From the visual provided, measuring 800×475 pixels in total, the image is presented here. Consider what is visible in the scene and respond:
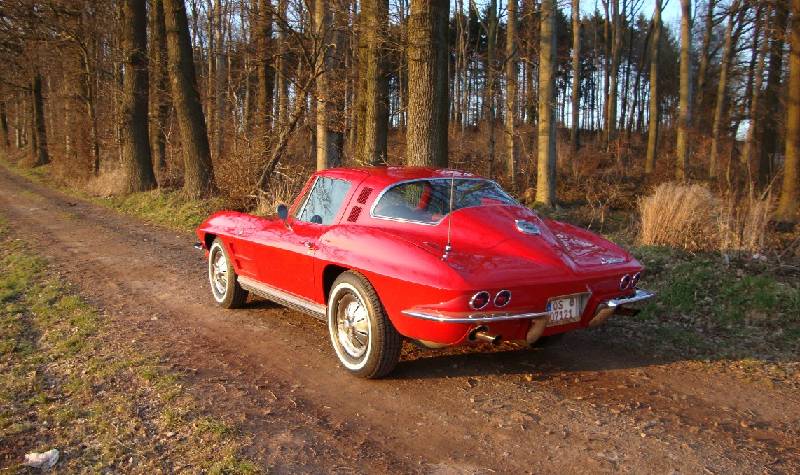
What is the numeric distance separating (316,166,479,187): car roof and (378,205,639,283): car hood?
58 centimetres

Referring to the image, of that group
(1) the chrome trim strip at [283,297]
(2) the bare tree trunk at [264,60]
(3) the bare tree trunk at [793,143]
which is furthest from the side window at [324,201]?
(3) the bare tree trunk at [793,143]

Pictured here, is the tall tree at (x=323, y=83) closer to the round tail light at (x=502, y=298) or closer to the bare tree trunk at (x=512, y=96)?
the bare tree trunk at (x=512, y=96)

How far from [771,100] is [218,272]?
17.8 meters

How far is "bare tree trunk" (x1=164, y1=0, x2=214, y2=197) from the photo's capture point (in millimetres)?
14758

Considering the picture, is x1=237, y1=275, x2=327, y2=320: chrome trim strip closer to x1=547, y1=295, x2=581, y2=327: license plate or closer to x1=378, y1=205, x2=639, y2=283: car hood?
x1=378, y1=205, x2=639, y2=283: car hood

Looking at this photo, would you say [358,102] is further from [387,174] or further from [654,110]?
[654,110]

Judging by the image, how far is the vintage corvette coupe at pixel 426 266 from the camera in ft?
12.4

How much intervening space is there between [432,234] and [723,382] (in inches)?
88.6

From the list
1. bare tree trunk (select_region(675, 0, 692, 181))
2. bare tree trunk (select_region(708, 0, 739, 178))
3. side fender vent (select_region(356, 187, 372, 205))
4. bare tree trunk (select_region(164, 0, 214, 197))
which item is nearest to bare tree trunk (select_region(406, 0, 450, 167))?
side fender vent (select_region(356, 187, 372, 205))

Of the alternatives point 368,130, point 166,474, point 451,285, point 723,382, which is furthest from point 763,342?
point 368,130

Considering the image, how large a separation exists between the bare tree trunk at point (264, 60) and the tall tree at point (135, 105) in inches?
152

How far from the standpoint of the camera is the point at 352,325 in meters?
4.43

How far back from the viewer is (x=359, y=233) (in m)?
4.46

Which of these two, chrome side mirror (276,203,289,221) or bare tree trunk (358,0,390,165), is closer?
chrome side mirror (276,203,289,221)
